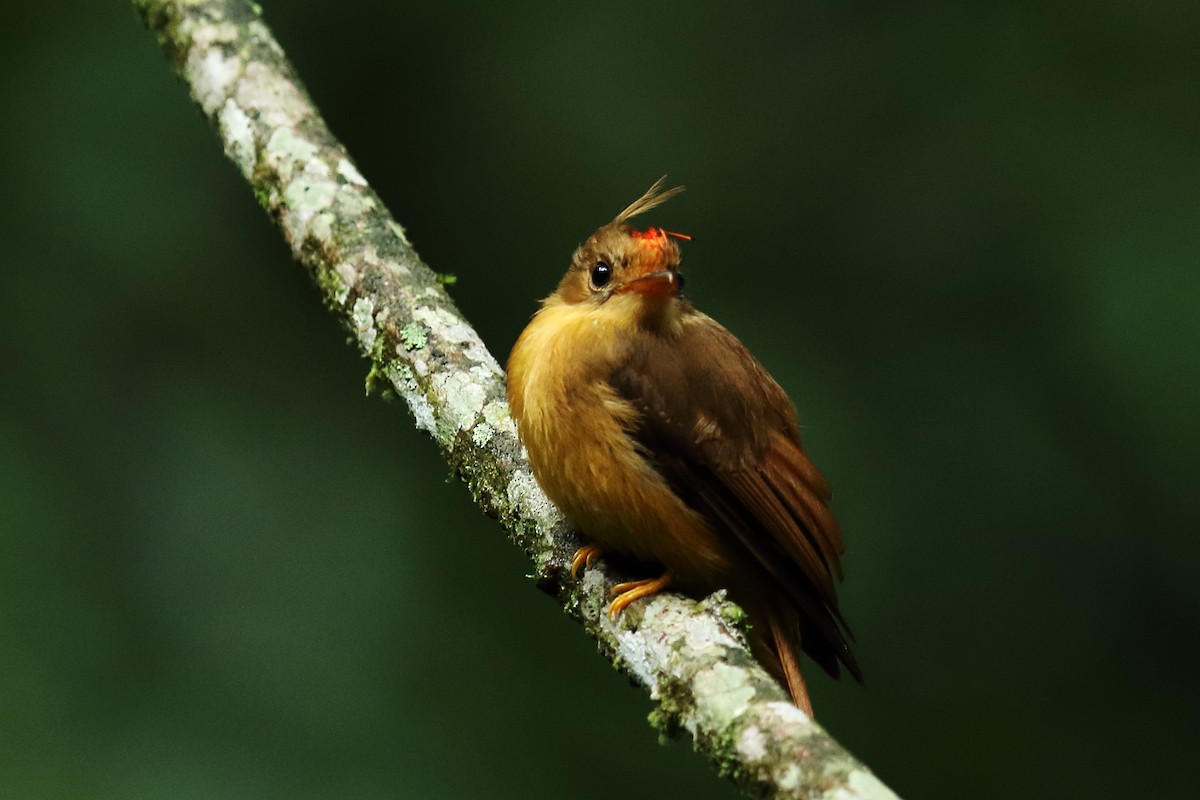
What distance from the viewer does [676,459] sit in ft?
10.1

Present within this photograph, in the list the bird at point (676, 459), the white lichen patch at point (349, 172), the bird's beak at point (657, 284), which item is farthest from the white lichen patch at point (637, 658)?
the white lichen patch at point (349, 172)

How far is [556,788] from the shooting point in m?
4.51

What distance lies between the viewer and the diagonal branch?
6.87 feet

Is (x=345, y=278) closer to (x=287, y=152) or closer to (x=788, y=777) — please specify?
(x=287, y=152)

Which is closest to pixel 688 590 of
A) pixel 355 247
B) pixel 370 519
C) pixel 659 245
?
pixel 659 245

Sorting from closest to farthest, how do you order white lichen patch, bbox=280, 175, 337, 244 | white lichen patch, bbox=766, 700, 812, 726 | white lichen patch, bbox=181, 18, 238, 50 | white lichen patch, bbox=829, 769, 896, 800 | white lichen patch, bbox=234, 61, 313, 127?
1. white lichen patch, bbox=829, 769, 896, 800
2. white lichen patch, bbox=766, 700, 812, 726
3. white lichen patch, bbox=280, 175, 337, 244
4. white lichen patch, bbox=234, 61, 313, 127
5. white lichen patch, bbox=181, 18, 238, 50

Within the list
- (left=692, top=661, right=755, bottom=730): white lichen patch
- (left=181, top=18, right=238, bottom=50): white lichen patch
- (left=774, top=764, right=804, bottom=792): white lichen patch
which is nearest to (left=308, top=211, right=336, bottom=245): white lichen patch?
(left=181, top=18, right=238, bottom=50): white lichen patch

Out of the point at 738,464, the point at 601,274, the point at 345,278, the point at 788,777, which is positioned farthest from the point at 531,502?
the point at 788,777

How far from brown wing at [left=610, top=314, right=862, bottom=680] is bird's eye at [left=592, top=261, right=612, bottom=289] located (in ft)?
0.76

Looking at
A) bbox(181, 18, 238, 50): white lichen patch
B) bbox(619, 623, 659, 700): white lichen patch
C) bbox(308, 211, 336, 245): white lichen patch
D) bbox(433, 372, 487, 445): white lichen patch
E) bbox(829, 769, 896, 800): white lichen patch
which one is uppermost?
bbox(181, 18, 238, 50): white lichen patch

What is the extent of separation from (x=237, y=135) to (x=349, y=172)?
0.35 meters

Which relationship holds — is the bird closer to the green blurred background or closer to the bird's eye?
the bird's eye

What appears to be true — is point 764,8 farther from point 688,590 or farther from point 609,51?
point 688,590

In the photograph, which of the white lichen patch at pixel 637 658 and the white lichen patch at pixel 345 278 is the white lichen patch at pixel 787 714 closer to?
the white lichen patch at pixel 637 658
